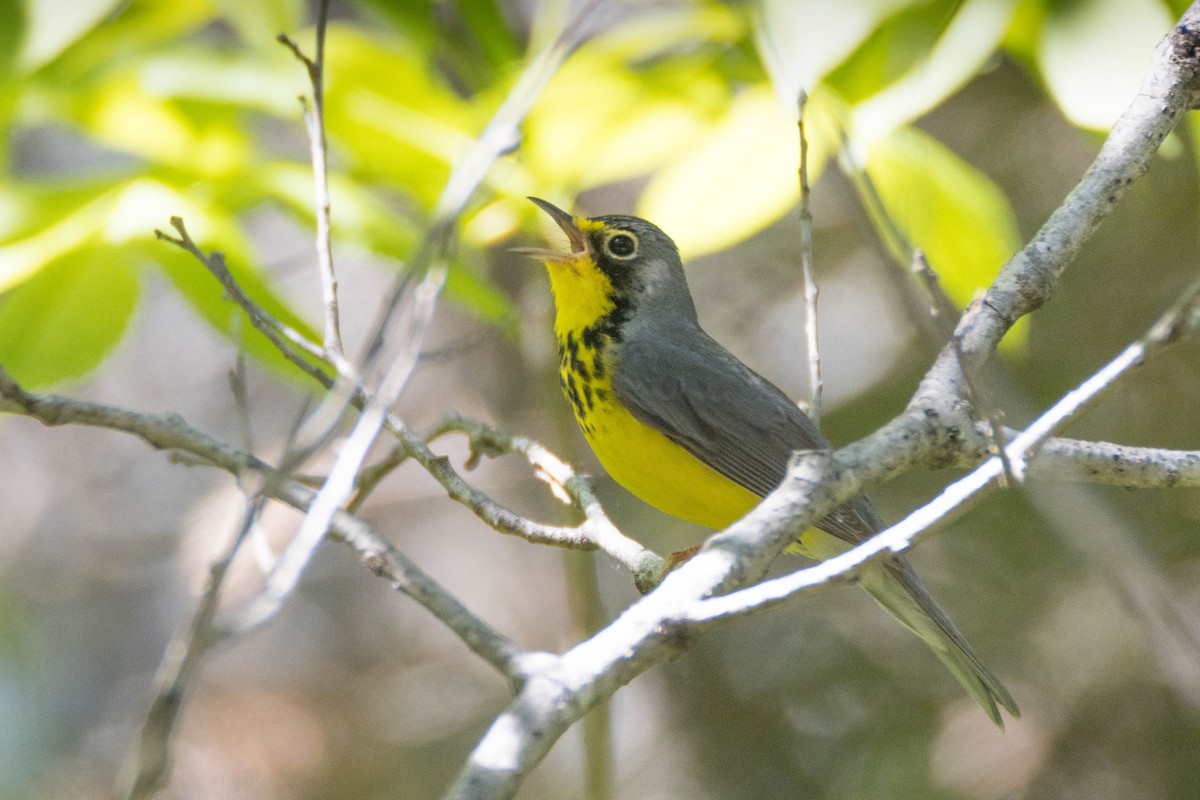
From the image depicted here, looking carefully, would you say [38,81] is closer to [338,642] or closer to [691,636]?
[691,636]

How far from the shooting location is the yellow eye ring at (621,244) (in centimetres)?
584

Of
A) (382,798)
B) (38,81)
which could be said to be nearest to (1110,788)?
(382,798)

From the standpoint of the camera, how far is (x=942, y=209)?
3.93 meters

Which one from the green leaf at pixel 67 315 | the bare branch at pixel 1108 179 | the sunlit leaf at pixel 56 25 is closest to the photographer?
the bare branch at pixel 1108 179

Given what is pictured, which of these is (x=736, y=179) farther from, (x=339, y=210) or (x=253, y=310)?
(x=253, y=310)

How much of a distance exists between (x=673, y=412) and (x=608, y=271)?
1.02 m

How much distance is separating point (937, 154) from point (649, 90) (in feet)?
3.56

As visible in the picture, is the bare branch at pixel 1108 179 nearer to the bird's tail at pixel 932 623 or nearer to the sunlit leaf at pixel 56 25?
the bird's tail at pixel 932 623

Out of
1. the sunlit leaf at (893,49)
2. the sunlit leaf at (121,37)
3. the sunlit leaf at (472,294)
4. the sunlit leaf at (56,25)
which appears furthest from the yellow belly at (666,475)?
the sunlit leaf at (56,25)

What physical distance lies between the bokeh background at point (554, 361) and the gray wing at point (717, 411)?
0.47 metres

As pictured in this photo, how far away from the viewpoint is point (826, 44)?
10.7 feet

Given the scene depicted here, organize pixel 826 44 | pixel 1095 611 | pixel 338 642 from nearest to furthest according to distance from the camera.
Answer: pixel 826 44, pixel 1095 611, pixel 338 642

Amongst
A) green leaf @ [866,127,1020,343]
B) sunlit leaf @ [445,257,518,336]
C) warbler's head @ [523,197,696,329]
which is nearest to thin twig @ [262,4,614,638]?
sunlit leaf @ [445,257,518,336]

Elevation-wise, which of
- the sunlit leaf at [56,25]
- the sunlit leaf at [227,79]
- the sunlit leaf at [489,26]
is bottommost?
the sunlit leaf at [56,25]
